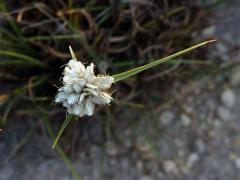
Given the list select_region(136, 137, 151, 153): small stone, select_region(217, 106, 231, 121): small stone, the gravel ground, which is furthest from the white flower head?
select_region(217, 106, 231, 121): small stone

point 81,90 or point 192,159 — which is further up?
point 192,159

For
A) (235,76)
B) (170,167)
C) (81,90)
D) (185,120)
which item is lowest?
(81,90)

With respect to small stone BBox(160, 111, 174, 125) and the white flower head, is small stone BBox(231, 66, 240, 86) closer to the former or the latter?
small stone BBox(160, 111, 174, 125)

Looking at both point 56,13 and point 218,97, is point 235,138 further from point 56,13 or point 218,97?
point 56,13

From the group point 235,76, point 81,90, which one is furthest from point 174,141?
point 81,90

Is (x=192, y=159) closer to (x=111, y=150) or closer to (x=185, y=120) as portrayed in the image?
(x=185, y=120)

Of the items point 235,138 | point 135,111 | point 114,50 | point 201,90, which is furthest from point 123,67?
point 235,138

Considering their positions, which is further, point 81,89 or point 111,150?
point 111,150
